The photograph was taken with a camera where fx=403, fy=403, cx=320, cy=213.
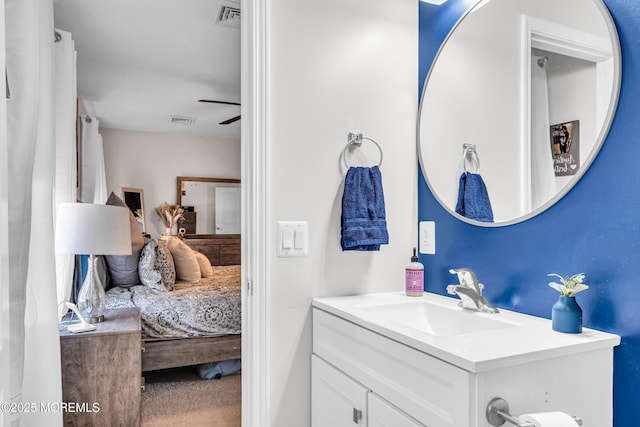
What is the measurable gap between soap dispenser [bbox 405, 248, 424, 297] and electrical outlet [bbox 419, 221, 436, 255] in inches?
4.0

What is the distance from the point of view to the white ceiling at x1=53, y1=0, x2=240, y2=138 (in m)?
2.46

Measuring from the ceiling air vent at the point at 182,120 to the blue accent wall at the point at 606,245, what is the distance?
170 inches

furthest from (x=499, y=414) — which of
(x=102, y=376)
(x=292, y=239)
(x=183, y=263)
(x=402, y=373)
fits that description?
(x=183, y=263)

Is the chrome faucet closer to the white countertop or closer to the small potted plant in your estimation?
the white countertop

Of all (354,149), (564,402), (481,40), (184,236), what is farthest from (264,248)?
(184,236)

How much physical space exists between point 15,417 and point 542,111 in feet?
6.59

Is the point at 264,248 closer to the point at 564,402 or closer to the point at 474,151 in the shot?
the point at 474,151

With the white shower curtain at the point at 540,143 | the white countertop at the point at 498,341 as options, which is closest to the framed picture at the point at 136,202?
the white countertop at the point at 498,341

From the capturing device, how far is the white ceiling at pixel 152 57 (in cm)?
246

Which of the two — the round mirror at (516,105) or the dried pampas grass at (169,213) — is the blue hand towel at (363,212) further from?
the dried pampas grass at (169,213)

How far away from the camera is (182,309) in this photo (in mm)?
3029

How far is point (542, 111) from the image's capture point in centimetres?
125

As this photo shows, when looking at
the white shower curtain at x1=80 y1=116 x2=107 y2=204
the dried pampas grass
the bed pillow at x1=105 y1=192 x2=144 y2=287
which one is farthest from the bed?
the dried pampas grass

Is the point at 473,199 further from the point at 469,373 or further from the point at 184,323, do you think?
the point at 184,323
